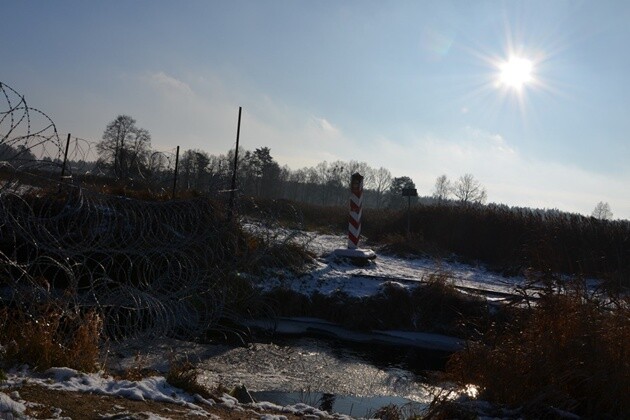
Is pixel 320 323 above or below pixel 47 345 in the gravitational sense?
below

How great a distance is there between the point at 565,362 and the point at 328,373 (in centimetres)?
368

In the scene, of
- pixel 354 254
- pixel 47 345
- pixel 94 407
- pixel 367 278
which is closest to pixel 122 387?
pixel 94 407

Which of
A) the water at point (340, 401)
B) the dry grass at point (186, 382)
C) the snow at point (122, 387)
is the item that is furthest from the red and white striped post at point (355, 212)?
the snow at point (122, 387)

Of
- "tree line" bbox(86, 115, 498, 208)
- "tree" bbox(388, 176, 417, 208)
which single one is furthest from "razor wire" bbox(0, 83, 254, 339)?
"tree" bbox(388, 176, 417, 208)

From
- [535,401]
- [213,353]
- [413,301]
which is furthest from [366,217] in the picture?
[535,401]

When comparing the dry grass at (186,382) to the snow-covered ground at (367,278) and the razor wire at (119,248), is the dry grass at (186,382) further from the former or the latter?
the snow-covered ground at (367,278)

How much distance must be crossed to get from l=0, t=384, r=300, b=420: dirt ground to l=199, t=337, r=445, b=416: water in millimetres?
2105

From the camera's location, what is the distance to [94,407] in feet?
15.7

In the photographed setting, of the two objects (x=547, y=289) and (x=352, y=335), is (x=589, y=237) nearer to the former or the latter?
(x=352, y=335)

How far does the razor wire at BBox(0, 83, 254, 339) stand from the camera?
882cm

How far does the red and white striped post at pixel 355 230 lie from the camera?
15.3m

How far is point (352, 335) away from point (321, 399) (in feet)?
13.9

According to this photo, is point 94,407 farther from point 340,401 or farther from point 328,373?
point 328,373

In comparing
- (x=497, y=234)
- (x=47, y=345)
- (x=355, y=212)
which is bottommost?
(x=47, y=345)
